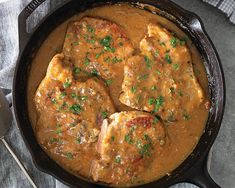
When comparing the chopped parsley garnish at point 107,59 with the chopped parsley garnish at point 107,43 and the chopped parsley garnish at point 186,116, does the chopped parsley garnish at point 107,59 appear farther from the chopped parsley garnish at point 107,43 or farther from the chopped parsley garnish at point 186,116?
Answer: the chopped parsley garnish at point 186,116

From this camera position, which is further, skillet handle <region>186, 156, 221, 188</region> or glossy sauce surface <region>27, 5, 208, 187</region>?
glossy sauce surface <region>27, 5, 208, 187</region>

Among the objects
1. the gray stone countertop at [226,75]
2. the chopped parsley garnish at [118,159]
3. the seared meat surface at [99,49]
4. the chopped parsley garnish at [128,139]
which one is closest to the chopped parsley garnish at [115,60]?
the seared meat surface at [99,49]

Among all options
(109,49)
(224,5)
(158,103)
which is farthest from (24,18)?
(224,5)

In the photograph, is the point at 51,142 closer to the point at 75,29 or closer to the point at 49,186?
the point at 49,186

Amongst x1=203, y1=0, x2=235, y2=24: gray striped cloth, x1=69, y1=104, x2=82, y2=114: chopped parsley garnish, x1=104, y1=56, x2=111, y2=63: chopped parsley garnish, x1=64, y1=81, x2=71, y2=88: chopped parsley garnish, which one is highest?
x1=203, y1=0, x2=235, y2=24: gray striped cloth

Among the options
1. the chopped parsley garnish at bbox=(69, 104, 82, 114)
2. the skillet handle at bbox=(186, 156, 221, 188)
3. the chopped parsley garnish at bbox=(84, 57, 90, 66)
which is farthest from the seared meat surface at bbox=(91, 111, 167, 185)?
the chopped parsley garnish at bbox=(84, 57, 90, 66)

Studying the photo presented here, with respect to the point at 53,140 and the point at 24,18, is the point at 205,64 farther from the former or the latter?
the point at 24,18

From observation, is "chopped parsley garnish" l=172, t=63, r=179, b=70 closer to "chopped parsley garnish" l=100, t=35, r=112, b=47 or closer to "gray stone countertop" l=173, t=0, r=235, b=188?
"chopped parsley garnish" l=100, t=35, r=112, b=47
